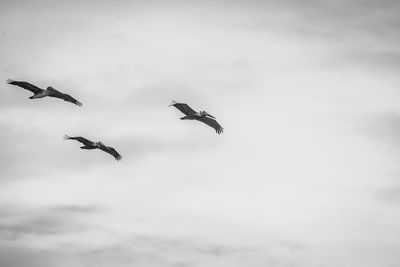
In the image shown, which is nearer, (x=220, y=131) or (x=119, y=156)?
(x=220, y=131)

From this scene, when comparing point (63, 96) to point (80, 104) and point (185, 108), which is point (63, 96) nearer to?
point (80, 104)

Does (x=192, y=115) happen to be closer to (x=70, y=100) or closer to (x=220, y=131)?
(x=220, y=131)

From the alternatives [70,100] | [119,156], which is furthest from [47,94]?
[119,156]

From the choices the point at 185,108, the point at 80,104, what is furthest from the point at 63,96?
the point at 185,108

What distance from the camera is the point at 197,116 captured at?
127750 millimetres

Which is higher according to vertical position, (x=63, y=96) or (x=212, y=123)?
(x=63, y=96)

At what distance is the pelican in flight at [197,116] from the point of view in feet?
414

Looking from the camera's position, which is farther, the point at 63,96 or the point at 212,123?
the point at 63,96

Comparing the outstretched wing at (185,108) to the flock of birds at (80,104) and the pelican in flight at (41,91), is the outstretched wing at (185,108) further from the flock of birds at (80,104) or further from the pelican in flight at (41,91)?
the pelican in flight at (41,91)

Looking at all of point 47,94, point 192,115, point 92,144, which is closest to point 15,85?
point 47,94

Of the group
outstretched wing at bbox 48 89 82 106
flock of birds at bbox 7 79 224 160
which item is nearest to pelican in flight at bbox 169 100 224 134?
flock of birds at bbox 7 79 224 160

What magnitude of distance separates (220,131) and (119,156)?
17517 mm

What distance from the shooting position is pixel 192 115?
128m

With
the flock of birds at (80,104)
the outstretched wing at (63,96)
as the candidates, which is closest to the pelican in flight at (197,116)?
the flock of birds at (80,104)
